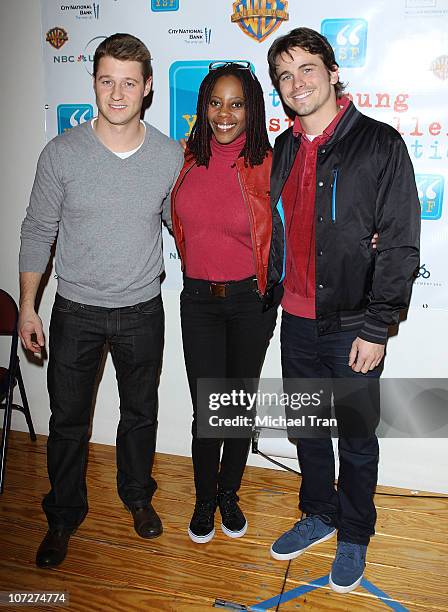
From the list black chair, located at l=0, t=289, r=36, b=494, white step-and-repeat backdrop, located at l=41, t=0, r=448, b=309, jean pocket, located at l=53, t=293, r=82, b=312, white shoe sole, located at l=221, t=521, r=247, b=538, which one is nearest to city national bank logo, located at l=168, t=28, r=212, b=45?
white step-and-repeat backdrop, located at l=41, t=0, r=448, b=309

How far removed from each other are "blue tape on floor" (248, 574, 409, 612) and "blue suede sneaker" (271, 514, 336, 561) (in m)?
0.15

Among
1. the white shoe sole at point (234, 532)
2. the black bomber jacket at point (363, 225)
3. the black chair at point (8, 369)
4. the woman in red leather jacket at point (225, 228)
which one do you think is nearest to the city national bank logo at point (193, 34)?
the woman in red leather jacket at point (225, 228)

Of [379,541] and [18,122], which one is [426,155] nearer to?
[379,541]

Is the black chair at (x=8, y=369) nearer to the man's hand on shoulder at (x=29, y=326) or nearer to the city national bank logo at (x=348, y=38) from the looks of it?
the man's hand on shoulder at (x=29, y=326)

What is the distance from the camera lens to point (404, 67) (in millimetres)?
2449

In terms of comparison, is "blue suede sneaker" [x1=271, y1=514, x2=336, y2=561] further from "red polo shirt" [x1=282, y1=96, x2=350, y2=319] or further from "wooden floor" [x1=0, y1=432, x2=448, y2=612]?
"red polo shirt" [x1=282, y1=96, x2=350, y2=319]

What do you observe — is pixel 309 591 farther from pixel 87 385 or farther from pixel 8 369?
pixel 8 369

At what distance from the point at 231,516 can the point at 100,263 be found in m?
1.17

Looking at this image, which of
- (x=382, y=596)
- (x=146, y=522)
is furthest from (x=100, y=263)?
(x=382, y=596)

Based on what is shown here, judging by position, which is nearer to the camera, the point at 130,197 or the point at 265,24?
the point at 130,197

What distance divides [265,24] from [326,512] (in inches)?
80.8

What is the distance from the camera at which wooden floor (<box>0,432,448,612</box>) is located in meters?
2.16

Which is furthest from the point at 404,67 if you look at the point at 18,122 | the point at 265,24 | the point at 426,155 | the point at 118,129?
the point at 18,122

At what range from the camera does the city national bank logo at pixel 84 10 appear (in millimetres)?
2732
